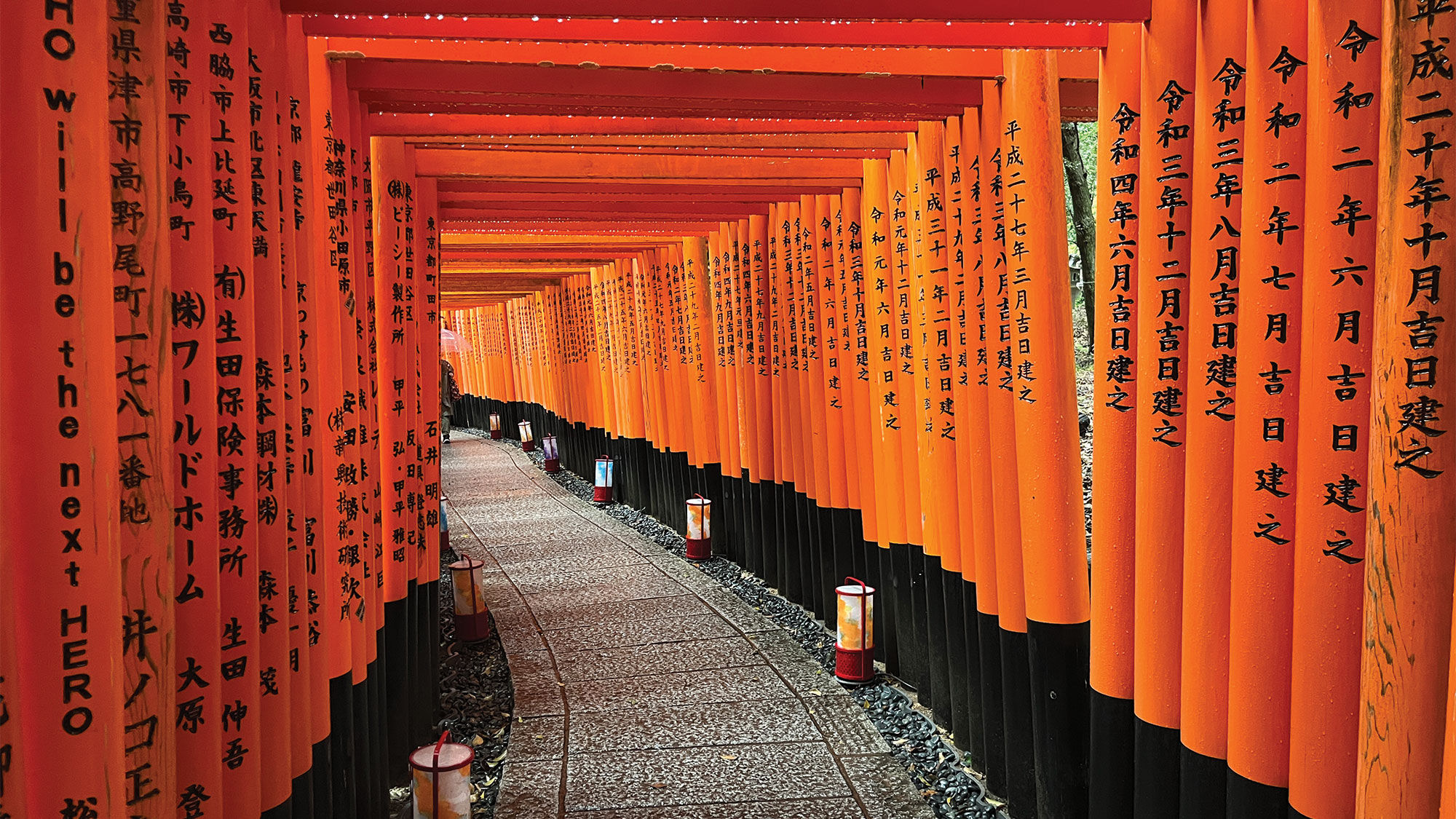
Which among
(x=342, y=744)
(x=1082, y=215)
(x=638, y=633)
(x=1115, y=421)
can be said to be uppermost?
(x=1082, y=215)

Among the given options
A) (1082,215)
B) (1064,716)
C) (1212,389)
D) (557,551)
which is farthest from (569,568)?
(1212,389)

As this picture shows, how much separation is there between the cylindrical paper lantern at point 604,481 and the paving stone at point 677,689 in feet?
27.1

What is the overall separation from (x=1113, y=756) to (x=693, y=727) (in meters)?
2.84

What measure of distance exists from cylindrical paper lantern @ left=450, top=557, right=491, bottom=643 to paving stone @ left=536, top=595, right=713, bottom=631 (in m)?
0.65

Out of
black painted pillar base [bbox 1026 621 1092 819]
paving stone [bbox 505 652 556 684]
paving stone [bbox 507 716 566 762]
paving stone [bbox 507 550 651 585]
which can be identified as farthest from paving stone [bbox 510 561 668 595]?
black painted pillar base [bbox 1026 621 1092 819]

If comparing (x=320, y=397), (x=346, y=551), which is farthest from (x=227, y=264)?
(x=346, y=551)

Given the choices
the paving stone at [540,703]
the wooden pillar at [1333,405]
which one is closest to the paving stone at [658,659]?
the paving stone at [540,703]

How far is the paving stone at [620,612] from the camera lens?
8.64 meters

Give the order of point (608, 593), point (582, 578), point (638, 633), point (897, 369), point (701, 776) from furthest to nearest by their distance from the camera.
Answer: point (582, 578) → point (608, 593) → point (638, 633) → point (897, 369) → point (701, 776)

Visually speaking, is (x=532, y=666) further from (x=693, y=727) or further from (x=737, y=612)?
(x=737, y=612)

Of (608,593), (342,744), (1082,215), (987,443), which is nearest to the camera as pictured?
(342,744)

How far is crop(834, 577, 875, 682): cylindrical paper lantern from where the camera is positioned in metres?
6.79

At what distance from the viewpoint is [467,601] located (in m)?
8.00

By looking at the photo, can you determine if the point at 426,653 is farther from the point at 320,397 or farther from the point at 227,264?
the point at 227,264
